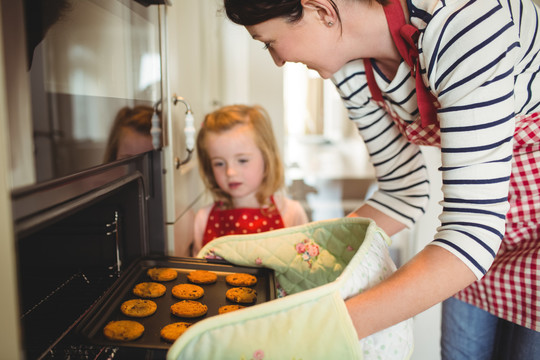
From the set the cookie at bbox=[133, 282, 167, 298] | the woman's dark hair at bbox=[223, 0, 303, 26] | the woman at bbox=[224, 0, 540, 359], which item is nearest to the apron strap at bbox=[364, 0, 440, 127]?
the woman at bbox=[224, 0, 540, 359]

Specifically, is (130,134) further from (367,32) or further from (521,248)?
(521,248)

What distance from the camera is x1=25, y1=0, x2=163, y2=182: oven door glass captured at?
49 cm

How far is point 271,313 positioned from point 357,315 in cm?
12

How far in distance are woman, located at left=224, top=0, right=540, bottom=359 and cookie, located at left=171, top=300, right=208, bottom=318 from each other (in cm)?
30

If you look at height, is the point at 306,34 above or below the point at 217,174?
above

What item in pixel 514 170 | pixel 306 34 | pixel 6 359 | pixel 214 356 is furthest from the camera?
pixel 514 170

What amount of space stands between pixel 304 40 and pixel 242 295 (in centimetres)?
48

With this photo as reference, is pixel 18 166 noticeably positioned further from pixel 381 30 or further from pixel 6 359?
pixel 381 30

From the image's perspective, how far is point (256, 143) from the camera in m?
1.48

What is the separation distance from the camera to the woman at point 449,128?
633 millimetres

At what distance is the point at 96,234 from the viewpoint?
907 mm

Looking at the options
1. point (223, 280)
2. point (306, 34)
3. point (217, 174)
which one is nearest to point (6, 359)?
point (223, 280)

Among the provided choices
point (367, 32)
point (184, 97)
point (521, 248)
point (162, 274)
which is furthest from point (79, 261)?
point (521, 248)

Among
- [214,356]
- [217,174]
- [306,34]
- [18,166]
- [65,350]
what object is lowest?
[65,350]
